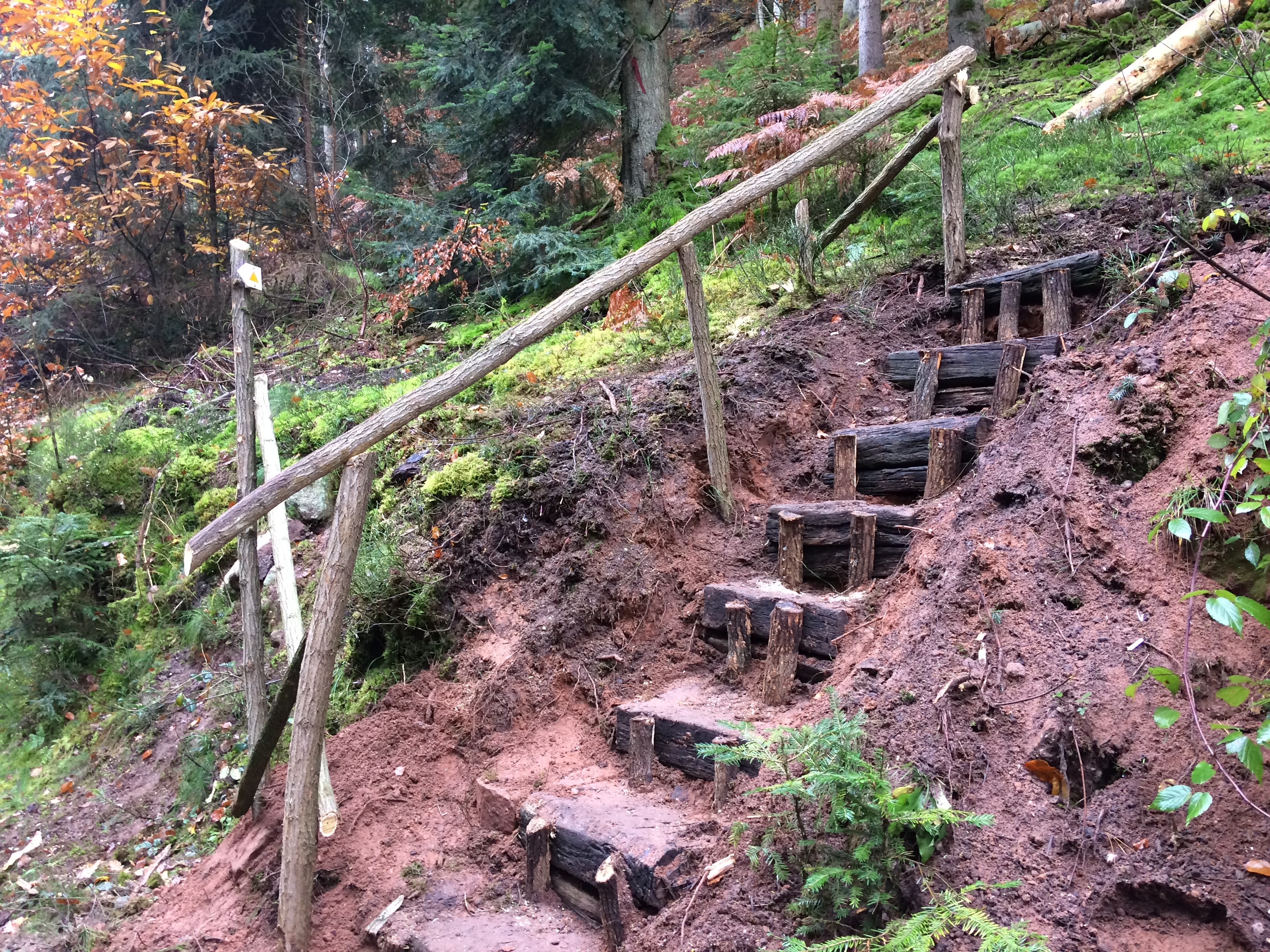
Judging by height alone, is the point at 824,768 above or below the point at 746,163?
below

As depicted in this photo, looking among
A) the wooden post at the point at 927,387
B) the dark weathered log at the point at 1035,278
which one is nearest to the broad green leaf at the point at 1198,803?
the wooden post at the point at 927,387

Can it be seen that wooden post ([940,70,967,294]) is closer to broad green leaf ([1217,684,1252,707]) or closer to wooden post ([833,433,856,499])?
wooden post ([833,433,856,499])

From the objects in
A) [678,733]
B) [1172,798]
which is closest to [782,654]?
[678,733]

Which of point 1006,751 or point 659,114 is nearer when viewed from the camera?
point 1006,751

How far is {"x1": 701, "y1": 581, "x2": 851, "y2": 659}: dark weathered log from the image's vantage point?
9.94 ft

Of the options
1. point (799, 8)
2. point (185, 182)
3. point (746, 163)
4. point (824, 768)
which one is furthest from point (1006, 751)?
point (799, 8)

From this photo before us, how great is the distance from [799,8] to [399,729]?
56.5 ft

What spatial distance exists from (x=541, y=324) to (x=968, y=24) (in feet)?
27.7

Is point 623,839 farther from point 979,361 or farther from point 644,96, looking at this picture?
point 644,96

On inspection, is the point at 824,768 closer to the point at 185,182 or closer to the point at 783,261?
the point at 783,261

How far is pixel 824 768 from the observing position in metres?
2.15

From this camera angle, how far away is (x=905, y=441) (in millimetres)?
3676

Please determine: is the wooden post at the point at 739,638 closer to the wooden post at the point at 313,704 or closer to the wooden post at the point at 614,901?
the wooden post at the point at 614,901

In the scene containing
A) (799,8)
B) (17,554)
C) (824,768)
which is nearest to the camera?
(824,768)
